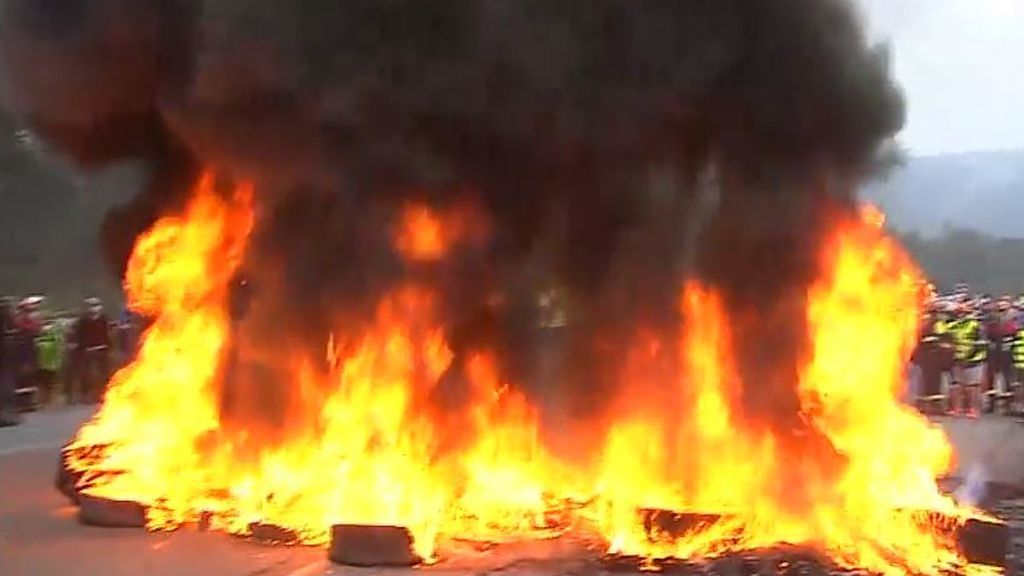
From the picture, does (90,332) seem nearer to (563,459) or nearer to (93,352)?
(93,352)

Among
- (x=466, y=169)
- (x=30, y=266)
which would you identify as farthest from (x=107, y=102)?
(x=30, y=266)

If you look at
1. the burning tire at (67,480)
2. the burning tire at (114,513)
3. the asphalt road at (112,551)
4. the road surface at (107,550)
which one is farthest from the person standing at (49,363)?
the burning tire at (114,513)

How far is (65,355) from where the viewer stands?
18.7 m

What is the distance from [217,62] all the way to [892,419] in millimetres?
5613

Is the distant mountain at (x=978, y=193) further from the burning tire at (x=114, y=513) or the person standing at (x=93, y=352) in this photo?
the burning tire at (x=114, y=513)

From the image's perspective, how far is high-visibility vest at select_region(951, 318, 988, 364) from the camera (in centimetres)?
1848

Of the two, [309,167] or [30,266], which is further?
[30,266]

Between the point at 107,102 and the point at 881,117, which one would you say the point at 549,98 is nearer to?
the point at 881,117

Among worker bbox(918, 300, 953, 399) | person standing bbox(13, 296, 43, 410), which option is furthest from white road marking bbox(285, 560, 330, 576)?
worker bbox(918, 300, 953, 399)

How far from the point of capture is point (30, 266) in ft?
108

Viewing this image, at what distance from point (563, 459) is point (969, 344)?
946cm

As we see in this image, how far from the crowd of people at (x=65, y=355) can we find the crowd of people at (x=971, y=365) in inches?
400

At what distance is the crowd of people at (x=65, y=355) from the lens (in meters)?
17.5

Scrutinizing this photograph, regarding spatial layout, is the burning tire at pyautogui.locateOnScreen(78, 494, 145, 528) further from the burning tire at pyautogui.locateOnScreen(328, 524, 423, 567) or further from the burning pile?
the burning tire at pyautogui.locateOnScreen(328, 524, 423, 567)
